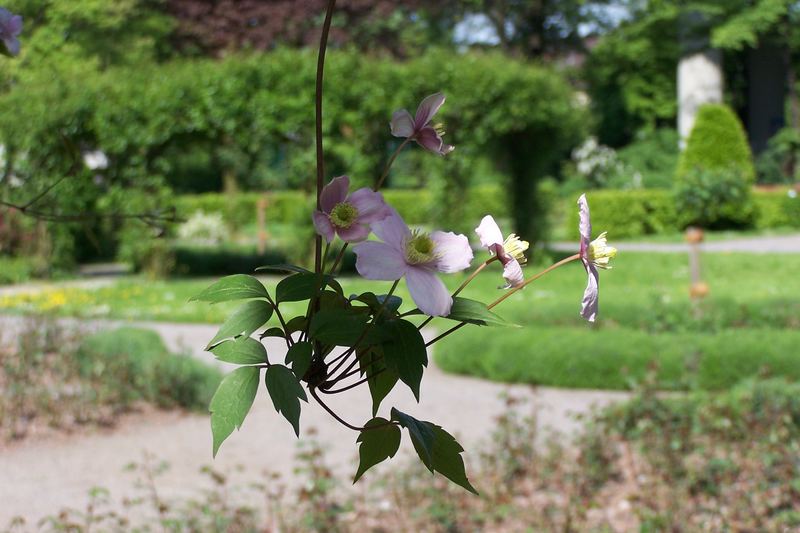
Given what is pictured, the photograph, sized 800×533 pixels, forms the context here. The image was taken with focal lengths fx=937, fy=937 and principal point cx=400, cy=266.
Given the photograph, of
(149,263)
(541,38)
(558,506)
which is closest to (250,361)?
(558,506)

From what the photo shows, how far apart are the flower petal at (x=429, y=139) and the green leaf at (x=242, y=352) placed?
6.2 inches

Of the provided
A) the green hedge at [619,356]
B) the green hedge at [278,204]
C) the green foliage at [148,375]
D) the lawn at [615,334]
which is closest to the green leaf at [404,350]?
the lawn at [615,334]

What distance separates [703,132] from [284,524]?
56.9ft

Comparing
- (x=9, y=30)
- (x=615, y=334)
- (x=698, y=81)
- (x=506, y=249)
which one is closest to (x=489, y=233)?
(x=506, y=249)

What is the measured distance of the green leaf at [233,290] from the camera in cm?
54

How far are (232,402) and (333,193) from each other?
0.13 m

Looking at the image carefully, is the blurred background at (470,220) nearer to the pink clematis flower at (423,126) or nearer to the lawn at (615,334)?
the lawn at (615,334)

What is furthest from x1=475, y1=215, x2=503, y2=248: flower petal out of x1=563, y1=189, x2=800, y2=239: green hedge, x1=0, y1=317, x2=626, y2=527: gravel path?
x1=563, y1=189, x2=800, y2=239: green hedge

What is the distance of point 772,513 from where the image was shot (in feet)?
10.5

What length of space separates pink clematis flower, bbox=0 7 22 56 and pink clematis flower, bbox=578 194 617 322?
0.64 m

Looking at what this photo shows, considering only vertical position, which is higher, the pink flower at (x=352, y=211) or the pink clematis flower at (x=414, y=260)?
the pink flower at (x=352, y=211)

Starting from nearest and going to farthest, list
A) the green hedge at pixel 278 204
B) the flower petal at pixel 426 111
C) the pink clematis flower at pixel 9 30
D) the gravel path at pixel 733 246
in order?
the flower petal at pixel 426 111 → the pink clematis flower at pixel 9 30 → the gravel path at pixel 733 246 → the green hedge at pixel 278 204

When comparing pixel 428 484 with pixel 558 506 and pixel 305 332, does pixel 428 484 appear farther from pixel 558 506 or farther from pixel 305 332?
pixel 305 332

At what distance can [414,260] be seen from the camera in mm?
490
